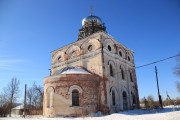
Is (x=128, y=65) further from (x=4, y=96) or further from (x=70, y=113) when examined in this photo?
(x=4, y=96)

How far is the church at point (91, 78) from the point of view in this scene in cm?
1839

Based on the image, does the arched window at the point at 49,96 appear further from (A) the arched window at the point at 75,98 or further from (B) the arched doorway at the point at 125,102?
(B) the arched doorway at the point at 125,102

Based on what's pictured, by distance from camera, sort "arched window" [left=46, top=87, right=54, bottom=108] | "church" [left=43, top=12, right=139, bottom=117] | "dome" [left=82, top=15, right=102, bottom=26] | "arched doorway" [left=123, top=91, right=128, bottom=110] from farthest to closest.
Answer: "dome" [left=82, top=15, right=102, bottom=26] → "arched doorway" [left=123, top=91, right=128, bottom=110] → "arched window" [left=46, top=87, right=54, bottom=108] → "church" [left=43, top=12, right=139, bottom=117]

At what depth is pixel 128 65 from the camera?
25703 millimetres

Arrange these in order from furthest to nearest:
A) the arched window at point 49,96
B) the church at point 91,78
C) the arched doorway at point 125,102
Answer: the arched doorway at point 125,102 → the arched window at point 49,96 → the church at point 91,78

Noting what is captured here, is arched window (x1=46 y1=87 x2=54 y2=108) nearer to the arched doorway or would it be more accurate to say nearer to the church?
the church

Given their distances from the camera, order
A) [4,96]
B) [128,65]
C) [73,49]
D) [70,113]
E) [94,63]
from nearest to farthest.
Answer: [70,113] < [94,63] < [73,49] < [128,65] < [4,96]

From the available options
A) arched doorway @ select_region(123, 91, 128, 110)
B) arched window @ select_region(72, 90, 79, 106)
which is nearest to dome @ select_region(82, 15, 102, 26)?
arched doorway @ select_region(123, 91, 128, 110)

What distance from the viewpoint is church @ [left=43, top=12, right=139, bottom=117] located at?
724 inches

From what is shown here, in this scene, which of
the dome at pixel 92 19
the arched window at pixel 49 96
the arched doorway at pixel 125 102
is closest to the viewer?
the arched window at pixel 49 96

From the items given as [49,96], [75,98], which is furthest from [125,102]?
[49,96]

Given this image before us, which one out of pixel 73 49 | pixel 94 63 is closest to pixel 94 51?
pixel 94 63

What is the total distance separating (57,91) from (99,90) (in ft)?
14.7

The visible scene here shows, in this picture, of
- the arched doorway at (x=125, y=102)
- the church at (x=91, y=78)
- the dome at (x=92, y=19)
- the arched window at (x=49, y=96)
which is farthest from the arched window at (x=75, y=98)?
the dome at (x=92, y=19)
